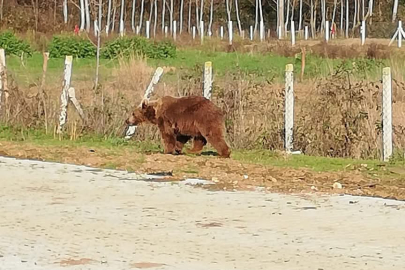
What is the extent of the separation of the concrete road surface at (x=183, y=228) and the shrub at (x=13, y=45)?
25.1 meters

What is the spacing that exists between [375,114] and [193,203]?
598cm

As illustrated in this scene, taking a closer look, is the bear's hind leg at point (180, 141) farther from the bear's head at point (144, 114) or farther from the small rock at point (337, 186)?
the small rock at point (337, 186)

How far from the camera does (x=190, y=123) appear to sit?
46.1 ft

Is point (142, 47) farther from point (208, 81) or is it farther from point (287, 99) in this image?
point (287, 99)

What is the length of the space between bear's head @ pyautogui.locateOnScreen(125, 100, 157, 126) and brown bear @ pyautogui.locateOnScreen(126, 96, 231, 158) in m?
0.02

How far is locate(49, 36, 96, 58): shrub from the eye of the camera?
121ft

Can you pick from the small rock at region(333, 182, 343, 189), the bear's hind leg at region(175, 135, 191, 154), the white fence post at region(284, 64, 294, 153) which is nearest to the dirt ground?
the small rock at region(333, 182, 343, 189)

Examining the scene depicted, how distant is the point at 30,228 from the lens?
895 cm

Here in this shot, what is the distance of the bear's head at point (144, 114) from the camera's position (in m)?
14.9

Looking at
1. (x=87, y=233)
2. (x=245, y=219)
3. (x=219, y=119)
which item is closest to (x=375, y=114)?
(x=219, y=119)

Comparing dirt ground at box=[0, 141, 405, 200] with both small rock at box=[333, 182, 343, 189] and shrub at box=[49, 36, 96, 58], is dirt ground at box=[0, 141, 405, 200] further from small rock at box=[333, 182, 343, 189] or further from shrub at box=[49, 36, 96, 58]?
shrub at box=[49, 36, 96, 58]

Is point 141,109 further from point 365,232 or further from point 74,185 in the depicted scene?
point 365,232

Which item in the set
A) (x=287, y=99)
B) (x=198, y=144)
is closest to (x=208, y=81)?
(x=287, y=99)

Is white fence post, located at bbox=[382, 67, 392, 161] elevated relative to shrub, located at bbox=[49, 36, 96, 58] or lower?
lower
